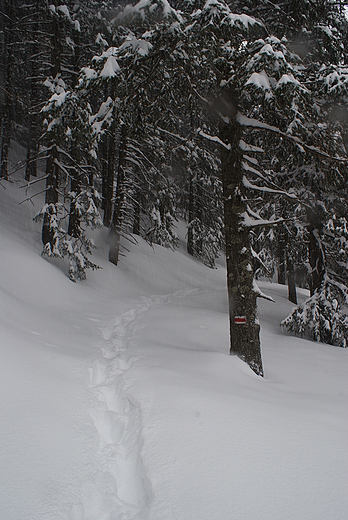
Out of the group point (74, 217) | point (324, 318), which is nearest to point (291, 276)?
point (324, 318)

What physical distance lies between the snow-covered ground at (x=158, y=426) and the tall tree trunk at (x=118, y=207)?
7383mm

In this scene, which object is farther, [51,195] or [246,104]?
[51,195]

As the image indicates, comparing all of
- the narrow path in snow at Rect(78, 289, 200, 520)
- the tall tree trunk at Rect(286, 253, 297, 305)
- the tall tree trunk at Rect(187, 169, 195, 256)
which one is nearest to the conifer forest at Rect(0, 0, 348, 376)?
the narrow path in snow at Rect(78, 289, 200, 520)

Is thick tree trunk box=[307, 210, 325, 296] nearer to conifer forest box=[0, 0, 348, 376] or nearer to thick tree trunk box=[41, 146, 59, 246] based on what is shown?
conifer forest box=[0, 0, 348, 376]

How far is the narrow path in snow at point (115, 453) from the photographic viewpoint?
9.12 ft

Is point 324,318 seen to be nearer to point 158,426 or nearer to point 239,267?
point 239,267

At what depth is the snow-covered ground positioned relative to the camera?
2.76 meters

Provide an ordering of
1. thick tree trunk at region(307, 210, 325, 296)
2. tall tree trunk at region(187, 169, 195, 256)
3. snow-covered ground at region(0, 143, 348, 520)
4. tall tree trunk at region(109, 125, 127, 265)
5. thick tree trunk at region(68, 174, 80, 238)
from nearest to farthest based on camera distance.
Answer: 1. snow-covered ground at region(0, 143, 348, 520)
2. thick tree trunk at region(307, 210, 325, 296)
3. thick tree trunk at region(68, 174, 80, 238)
4. tall tree trunk at region(109, 125, 127, 265)
5. tall tree trunk at region(187, 169, 195, 256)

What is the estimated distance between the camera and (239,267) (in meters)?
6.63

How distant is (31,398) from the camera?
159 inches

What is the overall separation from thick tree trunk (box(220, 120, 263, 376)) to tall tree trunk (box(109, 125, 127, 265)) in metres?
9.32

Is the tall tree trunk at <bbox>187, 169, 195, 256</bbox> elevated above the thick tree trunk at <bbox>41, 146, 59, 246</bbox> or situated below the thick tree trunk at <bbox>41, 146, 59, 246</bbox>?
below

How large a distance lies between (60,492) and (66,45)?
14.3 metres

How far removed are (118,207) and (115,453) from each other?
42.7 ft
